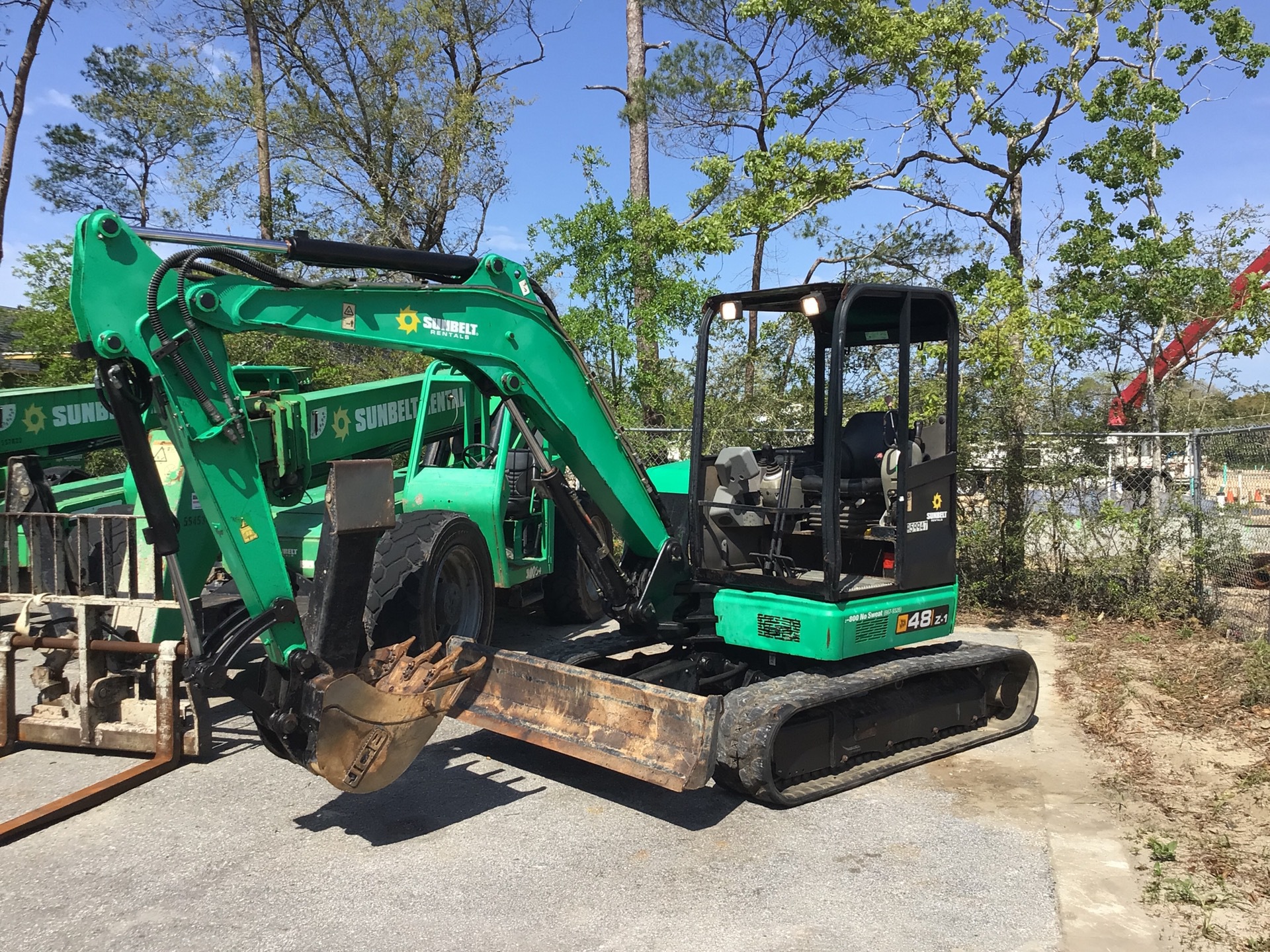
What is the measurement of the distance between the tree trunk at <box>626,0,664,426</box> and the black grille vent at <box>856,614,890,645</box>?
30.9 ft

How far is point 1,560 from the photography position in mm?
7766

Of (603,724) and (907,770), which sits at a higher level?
(603,724)

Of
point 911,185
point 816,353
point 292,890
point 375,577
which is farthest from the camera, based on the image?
point 911,185

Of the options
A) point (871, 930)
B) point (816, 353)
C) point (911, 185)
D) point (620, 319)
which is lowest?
point (871, 930)

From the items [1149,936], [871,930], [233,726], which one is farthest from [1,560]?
[1149,936]

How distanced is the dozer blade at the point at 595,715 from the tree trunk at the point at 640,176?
961 cm

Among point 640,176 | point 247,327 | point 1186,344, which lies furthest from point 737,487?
point 640,176

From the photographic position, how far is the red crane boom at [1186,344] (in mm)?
10516

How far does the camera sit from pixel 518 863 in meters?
4.38

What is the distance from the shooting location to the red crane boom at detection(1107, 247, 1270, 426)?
34.5 feet

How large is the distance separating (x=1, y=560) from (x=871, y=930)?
726cm

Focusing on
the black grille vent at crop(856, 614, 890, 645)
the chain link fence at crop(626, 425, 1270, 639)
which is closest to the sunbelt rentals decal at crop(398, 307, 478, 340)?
the black grille vent at crop(856, 614, 890, 645)

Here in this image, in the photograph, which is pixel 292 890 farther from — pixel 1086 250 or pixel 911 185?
pixel 911 185

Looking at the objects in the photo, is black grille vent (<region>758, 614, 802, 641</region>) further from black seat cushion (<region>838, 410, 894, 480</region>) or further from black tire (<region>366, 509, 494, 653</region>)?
black tire (<region>366, 509, 494, 653</region>)
